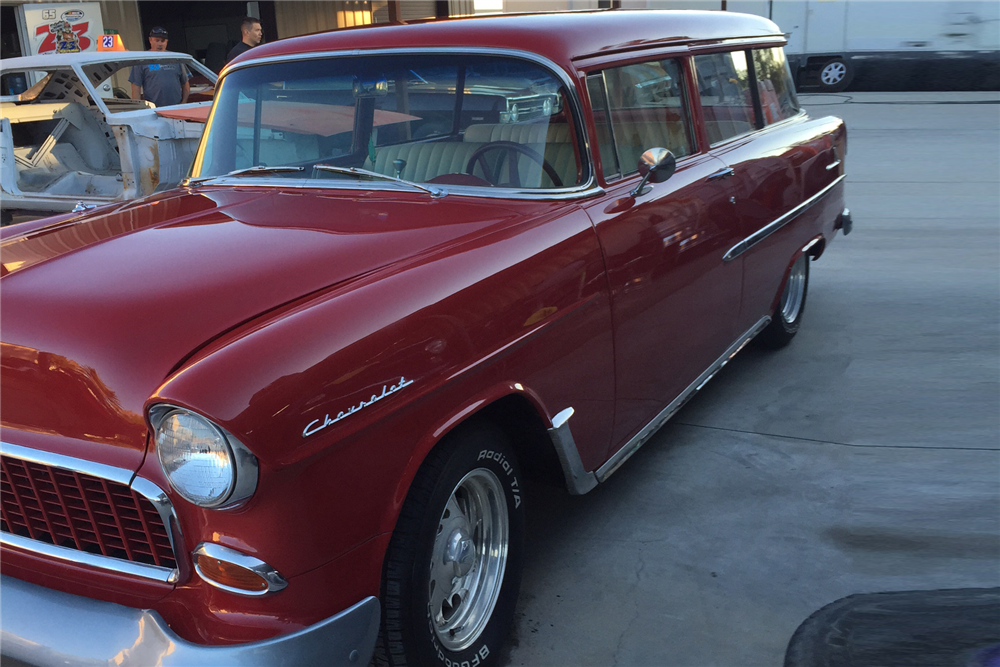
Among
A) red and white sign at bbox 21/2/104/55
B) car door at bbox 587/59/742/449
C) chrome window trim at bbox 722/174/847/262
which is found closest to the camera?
car door at bbox 587/59/742/449

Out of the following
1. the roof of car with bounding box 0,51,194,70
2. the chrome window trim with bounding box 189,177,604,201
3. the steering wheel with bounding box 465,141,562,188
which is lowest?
the chrome window trim with bounding box 189,177,604,201

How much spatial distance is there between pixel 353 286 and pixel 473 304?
0.32 meters

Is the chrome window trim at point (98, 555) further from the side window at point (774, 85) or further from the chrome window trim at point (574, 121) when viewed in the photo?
the side window at point (774, 85)

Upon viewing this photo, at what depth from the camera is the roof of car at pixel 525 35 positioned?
3065 millimetres

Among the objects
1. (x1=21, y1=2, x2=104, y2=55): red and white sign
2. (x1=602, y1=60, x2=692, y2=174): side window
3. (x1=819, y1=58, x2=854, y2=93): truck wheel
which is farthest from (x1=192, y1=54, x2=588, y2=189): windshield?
(x1=819, y1=58, x2=854, y2=93): truck wheel

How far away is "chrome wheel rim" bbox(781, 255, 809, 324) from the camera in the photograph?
5031 millimetres

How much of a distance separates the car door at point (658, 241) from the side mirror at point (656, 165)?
92 millimetres

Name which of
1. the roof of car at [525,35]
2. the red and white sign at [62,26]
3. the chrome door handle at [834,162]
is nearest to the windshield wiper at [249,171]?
the roof of car at [525,35]

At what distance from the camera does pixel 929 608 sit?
110 inches

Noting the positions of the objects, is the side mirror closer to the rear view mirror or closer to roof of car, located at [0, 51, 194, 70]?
the rear view mirror

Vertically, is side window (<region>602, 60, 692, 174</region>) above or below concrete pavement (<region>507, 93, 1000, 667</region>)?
above

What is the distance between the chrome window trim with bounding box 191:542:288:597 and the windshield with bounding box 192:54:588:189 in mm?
1503

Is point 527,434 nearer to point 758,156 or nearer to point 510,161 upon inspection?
point 510,161

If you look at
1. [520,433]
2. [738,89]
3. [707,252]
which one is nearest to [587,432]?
[520,433]
